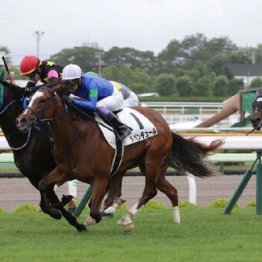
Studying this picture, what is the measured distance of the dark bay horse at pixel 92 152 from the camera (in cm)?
755

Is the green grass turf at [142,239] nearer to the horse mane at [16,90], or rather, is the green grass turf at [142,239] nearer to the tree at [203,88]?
the horse mane at [16,90]

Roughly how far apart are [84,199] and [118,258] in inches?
123

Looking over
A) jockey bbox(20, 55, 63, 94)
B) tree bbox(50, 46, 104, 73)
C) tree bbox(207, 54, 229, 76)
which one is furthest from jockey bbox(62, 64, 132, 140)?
tree bbox(207, 54, 229, 76)

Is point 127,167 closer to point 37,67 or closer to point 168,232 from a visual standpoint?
point 168,232

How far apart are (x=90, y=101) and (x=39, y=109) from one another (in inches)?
28.6

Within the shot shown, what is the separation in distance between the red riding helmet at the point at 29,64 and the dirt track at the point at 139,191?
311cm

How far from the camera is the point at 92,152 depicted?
7.87 metres

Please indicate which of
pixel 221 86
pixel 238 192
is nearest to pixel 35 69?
pixel 238 192

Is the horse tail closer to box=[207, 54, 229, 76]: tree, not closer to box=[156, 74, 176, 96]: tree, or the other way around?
box=[156, 74, 176, 96]: tree

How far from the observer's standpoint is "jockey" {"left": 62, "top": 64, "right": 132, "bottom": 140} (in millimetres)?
7973

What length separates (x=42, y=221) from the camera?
914cm

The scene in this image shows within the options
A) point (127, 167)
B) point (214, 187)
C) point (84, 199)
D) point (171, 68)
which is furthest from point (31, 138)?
point (171, 68)

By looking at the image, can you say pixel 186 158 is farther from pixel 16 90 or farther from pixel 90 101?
pixel 16 90

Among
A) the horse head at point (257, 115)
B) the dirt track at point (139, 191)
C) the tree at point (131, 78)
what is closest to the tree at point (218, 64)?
the tree at point (131, 78)
